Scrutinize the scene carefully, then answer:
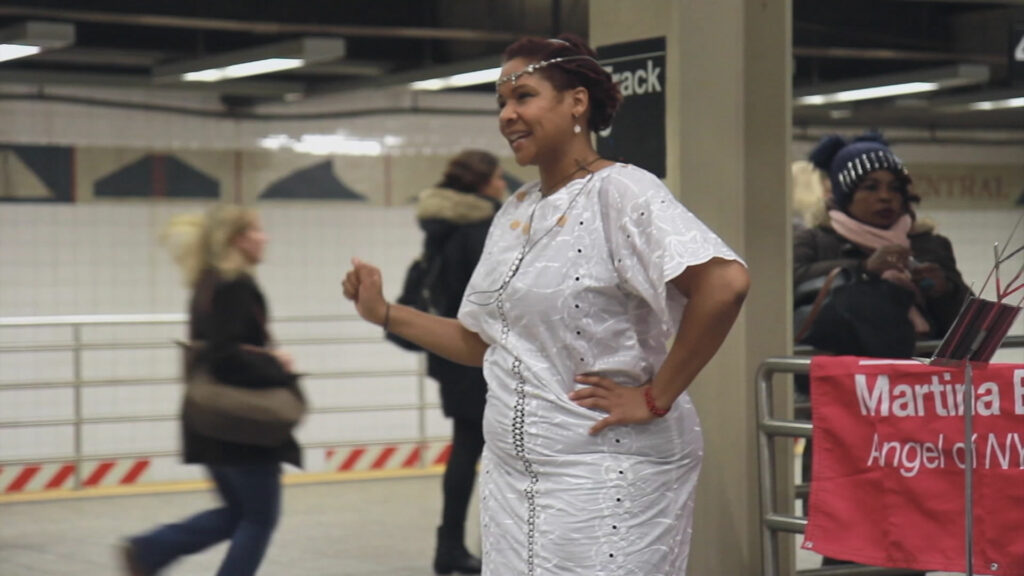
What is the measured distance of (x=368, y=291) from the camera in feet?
10.7

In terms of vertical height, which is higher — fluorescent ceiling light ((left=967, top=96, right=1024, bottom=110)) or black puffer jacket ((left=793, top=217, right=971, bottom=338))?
fluorescent ceiling light ((left=967, top=96, right=1024, bottom=110))

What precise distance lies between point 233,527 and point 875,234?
8.01ft

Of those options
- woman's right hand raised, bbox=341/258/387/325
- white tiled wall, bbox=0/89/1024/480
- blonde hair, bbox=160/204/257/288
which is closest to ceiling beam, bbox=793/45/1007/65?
white tiled wall, bbox=0/89/1024/480

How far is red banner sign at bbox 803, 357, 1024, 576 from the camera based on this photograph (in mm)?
4047

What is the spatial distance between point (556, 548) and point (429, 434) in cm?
983

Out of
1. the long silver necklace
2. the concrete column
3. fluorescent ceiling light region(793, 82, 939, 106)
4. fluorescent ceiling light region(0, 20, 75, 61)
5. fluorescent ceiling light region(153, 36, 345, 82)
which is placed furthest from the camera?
fluorescent ceiling light region(793, 82, 939, 106)

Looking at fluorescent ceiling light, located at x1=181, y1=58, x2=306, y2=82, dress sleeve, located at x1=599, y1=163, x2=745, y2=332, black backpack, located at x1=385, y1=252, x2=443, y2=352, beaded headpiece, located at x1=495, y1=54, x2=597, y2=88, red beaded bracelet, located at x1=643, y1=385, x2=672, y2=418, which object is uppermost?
fluorescent ceiling light, located at x1=181, y1=58, x2=306, y2=82

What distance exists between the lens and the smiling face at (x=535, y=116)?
3.00 meters

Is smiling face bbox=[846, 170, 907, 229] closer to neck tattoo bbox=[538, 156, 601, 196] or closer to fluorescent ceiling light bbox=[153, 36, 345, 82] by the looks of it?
neck tattoo bbox=[538, 156, 601, 196]

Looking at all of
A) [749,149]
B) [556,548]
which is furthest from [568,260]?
[749,149]

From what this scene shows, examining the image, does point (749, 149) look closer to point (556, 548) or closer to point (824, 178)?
point (824, 178)

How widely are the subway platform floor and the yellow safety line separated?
10 cm

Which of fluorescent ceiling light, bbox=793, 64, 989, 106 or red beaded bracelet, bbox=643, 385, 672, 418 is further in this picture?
fluorescent ceiling light, bbox=793, 64, 989, 106

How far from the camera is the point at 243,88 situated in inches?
466
